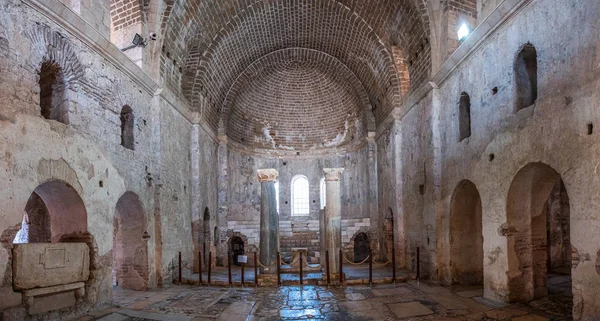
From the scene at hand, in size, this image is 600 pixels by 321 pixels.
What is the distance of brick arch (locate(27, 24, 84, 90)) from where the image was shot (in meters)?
7.24

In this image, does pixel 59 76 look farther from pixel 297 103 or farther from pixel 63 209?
pixel 297 103

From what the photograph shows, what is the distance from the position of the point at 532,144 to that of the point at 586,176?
138cm

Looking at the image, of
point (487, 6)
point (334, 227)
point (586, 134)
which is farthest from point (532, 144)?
point (334, 227)

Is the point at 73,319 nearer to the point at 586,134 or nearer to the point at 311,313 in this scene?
the point at 311,313

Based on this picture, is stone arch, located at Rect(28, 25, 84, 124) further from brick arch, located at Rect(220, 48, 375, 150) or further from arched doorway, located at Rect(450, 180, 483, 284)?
brick arch, located at Rect(220, 48, 375, 150)

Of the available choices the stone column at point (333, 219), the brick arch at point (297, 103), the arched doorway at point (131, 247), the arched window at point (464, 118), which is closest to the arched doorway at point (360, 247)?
the brick arch at point (297, 103)

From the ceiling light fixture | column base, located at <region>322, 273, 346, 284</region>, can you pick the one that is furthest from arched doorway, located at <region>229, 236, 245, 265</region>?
the ceiling light fixture

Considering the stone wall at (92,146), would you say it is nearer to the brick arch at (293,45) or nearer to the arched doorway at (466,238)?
the brick arch at (293,45)

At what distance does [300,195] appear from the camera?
2258 cm

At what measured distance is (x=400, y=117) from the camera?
1516cm

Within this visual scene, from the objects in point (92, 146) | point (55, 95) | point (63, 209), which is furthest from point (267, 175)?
point (55, 95)

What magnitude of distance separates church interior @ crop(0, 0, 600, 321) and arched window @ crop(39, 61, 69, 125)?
0.13 feet

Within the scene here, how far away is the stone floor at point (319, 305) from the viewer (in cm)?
800

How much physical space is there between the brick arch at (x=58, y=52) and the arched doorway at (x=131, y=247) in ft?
12.5
